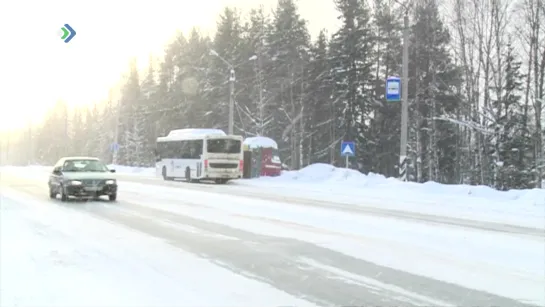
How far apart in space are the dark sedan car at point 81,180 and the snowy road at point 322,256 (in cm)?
305

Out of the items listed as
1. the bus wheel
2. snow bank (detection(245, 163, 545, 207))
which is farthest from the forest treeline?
the bus wheel

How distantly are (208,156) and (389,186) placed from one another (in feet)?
37.2

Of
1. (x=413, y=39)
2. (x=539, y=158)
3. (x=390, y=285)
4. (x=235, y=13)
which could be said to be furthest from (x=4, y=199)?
(x=235, y=13)

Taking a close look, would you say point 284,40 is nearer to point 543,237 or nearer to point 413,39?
point 413,39

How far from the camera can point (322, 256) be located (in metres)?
9.22

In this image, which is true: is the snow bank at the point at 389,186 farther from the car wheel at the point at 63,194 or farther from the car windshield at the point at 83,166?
the car wheel at the point at 63,194

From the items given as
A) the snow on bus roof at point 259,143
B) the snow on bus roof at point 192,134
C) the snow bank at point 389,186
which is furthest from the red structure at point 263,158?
the snow on bus roof at point 192,134

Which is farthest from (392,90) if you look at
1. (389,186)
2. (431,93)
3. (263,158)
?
(431,93)

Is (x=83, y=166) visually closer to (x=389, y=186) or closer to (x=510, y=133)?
(x=389, y=186)

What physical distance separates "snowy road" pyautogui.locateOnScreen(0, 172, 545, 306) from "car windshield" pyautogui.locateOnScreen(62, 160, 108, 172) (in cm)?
429

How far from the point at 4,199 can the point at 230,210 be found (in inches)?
357

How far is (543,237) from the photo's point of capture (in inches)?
457

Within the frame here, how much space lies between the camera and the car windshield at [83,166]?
2016 centimetres

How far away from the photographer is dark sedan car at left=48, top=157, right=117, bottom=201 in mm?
19094
